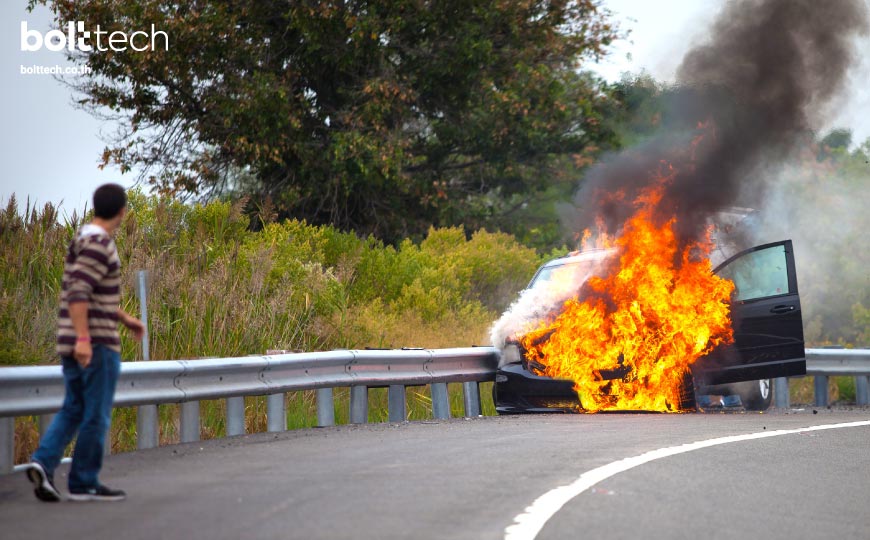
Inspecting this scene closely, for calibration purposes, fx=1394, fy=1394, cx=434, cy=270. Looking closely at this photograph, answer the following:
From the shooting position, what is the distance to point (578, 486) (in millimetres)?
8734

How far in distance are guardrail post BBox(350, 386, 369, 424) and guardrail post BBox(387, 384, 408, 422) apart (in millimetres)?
579

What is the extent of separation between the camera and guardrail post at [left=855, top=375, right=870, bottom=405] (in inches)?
767

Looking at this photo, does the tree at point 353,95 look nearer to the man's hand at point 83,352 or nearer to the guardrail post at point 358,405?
the guardrail post at point 358,405

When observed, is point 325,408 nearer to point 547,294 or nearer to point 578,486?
point 547,294

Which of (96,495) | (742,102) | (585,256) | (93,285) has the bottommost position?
(96,495)

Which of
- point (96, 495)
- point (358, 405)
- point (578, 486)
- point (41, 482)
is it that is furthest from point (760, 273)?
point (41, 482)

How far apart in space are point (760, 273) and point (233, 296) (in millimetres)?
5919

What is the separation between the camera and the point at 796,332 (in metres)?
15.3

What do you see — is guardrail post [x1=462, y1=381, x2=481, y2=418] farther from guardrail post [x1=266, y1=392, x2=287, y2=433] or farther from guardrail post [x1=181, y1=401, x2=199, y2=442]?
guardrail post [x1=181, y1=401, x2=199, y2=442]

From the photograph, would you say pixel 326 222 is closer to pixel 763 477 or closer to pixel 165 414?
pixel 165 414

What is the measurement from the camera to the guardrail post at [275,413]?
503 inches

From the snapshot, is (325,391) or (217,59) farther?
(217,59)

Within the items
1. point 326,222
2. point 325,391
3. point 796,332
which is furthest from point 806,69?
point 326,222

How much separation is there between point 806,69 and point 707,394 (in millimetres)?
6045
